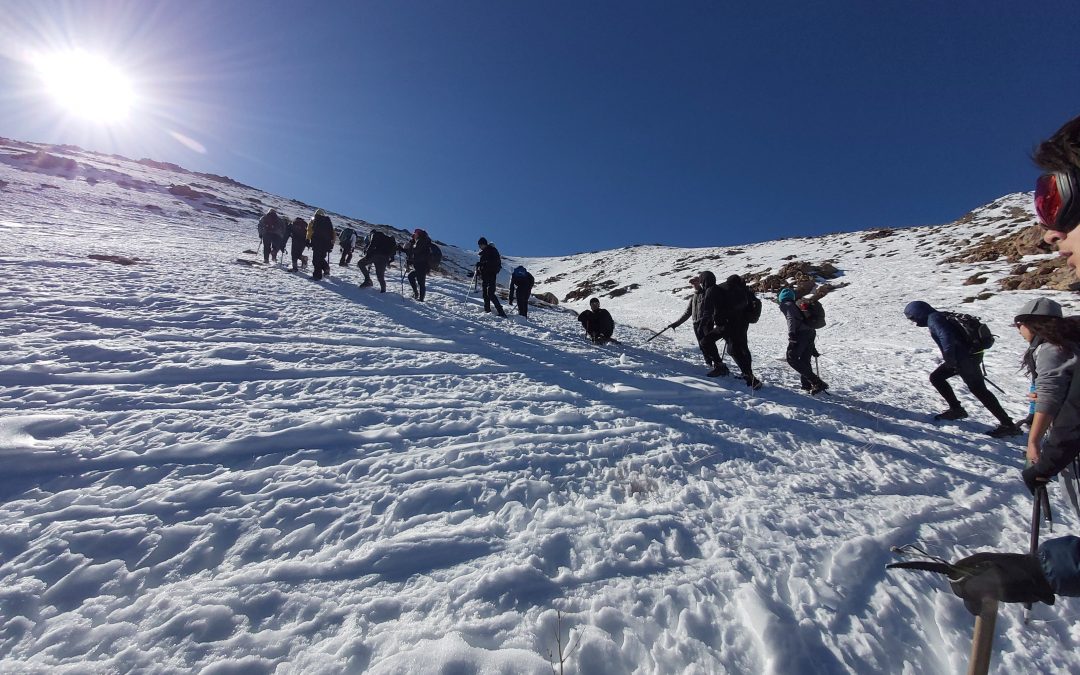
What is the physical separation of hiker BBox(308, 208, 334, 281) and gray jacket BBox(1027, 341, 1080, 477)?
12722 millimetres

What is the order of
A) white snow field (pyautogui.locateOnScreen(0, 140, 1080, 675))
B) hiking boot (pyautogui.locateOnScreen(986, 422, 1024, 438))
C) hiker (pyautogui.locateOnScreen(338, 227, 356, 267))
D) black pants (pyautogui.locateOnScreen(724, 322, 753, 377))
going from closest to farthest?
white snow field (pyautogui.locateOnScreen(0, 140, 1080, 675)), hiking boot (pyautogui.locateOnScreen(986, 422, 1024, 438)), black pants (pyautogui.locateOnScreen(724, 322, 753, 377)), hiker (pyautogui.locateOnScreen(338, 227, 356, 267))

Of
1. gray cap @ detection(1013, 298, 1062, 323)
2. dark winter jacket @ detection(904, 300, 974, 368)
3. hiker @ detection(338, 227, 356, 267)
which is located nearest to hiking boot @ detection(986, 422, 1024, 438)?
dark winter jacket @ detection(904, 300, 974, 368)

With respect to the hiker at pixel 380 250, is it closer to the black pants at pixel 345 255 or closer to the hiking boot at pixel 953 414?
the black pants at pixel 345 255

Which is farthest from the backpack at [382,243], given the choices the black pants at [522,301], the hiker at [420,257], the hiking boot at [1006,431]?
the hiking boot at [1006,431]

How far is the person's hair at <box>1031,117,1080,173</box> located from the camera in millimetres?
1335

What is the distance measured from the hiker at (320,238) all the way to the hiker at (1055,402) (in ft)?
41.6

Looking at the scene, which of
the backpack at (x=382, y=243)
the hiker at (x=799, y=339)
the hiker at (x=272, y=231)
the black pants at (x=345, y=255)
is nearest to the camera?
the hiker at (x=799, y=339)

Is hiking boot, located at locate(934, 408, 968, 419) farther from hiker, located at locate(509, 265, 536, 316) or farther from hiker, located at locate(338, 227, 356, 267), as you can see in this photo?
hiker, located at locate(338, 227, 356, 267)

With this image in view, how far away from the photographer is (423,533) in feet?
9.30

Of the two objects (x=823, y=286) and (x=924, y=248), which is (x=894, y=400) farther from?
(x=924, y=248)

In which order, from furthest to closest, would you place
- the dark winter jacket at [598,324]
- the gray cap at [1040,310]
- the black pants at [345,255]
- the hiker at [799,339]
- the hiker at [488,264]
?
1. the black pants at [345,255]
2. the hiker at [488,264]
3. the dark winter jacket at [598,324]
4. the hiker at [799,339]
5. the gray cap at [1040,310]

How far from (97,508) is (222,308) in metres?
6.33

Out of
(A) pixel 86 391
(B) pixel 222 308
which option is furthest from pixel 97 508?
(B) pixel 222 308

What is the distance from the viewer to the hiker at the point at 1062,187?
53.1 inches
